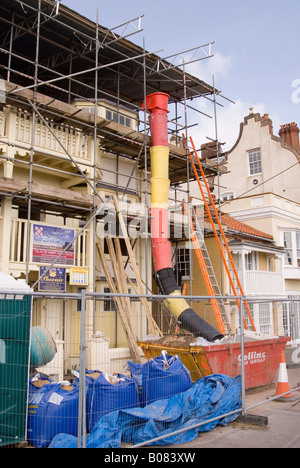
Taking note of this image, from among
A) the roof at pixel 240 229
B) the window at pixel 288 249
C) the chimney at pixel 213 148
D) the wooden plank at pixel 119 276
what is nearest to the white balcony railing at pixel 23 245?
the wooden plank at pixel 119 276

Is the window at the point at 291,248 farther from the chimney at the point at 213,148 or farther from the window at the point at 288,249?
the chimney at the point at 213,148

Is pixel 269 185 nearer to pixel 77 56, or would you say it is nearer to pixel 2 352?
pixel 77 56

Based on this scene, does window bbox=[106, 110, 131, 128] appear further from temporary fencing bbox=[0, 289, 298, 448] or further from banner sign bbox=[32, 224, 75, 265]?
temporary fencing bbox=[0, 289, 298, 448]

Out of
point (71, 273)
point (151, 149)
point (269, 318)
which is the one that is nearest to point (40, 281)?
point (71, 273)

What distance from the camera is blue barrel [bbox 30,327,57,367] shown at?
23.4 feet

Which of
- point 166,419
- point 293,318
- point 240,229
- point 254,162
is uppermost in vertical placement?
point 254,162

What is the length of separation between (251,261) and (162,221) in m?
8.43

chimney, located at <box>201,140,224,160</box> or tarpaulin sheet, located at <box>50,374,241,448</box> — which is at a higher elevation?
chimney, located at <box>201,140,224,160</box>

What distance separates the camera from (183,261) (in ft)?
62.2

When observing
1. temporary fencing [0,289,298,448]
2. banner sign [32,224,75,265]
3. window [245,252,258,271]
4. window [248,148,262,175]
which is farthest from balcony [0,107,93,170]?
window [248,148,262,175]

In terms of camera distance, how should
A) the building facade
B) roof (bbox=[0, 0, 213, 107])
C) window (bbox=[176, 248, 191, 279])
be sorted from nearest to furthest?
roof (bbox=[0, 0, 213, 107]), window (bbox=[176, 248, 191, 279]), the building facade

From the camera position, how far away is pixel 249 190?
27.4 meters

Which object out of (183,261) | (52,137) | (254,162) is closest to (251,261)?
(183,261)

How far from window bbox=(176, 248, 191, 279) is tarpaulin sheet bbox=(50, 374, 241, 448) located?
11561 millimetres
